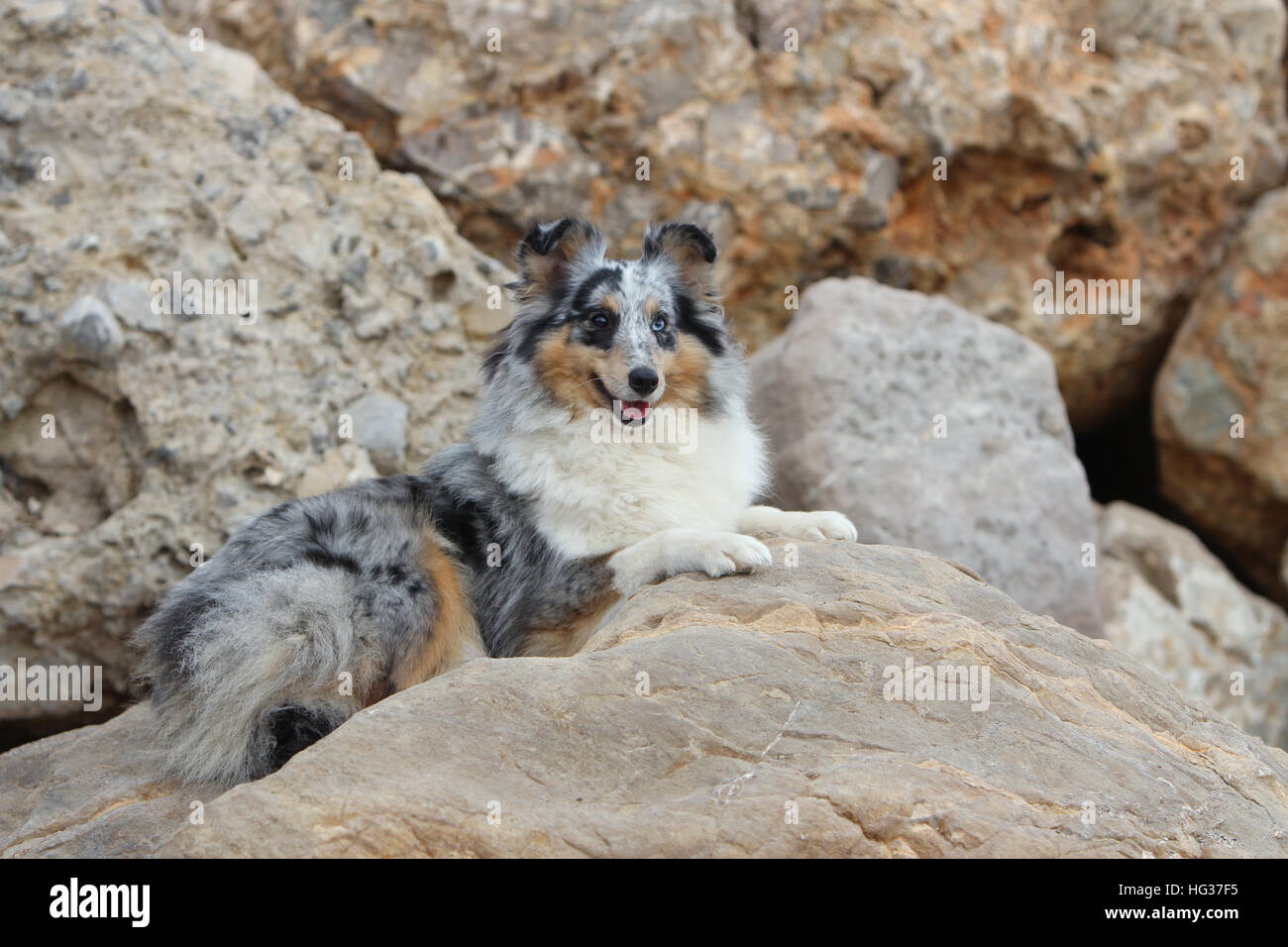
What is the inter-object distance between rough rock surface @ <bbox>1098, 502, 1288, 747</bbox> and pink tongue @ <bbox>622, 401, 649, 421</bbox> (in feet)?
14.7

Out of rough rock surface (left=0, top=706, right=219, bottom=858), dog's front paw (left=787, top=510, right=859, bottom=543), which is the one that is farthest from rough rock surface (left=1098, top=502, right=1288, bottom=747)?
rough rock surface (left=0, top=706, right=219, bottom=858)

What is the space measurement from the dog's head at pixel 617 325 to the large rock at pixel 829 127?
3099mm

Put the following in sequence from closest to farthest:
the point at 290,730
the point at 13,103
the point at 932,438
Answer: the point at 290,730 → the point at 13,103 → the point at 932,438

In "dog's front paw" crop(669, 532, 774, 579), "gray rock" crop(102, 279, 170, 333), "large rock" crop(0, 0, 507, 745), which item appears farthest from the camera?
"gray rock" crop(102, 279, 170, 333)

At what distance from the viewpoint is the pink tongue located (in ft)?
19.4

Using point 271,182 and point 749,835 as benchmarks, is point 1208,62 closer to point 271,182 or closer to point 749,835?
point 271,182

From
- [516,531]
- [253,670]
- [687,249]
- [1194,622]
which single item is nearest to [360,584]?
[253,670]

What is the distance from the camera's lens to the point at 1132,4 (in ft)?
34.6

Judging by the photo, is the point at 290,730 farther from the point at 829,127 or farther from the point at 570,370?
the point at 829,127

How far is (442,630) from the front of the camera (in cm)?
559

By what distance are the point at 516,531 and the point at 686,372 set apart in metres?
1.10

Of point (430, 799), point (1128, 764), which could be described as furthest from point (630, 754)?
point (1128, 764)

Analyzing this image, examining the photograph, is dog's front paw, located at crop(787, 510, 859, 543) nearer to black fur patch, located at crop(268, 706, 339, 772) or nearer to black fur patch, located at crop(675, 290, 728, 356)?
black fur patch, located at crop(675, 290, 728, 356)
